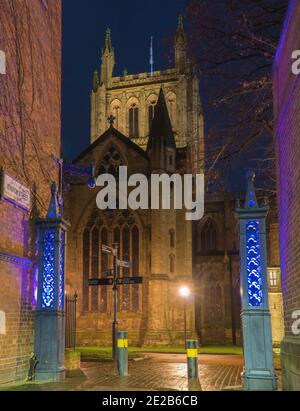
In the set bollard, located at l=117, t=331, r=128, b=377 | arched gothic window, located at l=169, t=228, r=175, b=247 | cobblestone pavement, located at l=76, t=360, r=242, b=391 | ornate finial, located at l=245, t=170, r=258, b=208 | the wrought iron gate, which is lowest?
cobblestone pavement, located at l=76, t=360, r=242, b=391

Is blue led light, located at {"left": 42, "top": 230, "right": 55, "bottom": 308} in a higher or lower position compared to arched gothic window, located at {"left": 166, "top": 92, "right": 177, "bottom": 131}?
lower

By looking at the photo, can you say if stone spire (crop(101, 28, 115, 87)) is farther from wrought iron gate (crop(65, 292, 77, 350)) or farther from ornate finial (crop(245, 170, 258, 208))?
ornate finial (crop(245, 170, 258, 208))

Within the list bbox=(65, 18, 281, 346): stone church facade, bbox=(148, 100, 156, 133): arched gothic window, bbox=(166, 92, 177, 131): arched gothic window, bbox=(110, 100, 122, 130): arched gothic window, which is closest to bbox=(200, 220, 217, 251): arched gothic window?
bbox=(65, 18, 281, 346): stone church facade

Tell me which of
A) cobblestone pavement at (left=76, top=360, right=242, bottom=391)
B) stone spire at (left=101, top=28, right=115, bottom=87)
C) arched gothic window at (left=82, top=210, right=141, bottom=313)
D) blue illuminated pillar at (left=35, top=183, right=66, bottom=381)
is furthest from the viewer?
stone spire at (left=101, top=28, right=115, bottom=87)

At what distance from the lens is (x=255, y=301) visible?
33.9 ft

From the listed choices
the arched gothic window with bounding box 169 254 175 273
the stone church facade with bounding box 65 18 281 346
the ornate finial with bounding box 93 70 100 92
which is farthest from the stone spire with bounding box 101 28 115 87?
the arched gothic window with bounding box 169 254 175 273

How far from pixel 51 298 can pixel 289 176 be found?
6.19 meters

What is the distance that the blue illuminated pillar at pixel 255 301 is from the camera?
993cm

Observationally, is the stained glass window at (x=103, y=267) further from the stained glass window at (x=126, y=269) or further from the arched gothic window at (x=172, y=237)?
the arched gothic window at (x=172, y=237)

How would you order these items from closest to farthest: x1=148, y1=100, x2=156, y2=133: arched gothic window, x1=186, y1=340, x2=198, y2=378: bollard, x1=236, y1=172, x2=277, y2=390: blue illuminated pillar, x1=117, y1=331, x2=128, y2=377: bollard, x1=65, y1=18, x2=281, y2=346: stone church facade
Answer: x1=236, y1=172, x2=277, y2=390: blue illuminated pillar
x1=186, y1=340, x2=198, y2=378: bollard
x1=117, y1=331, x2=128, y2=377: bollard
x1=65, y1=18, x2=281, y2=346: stone church facade
x1=148, y1=100, x2=156, y2=133: arched gothic window

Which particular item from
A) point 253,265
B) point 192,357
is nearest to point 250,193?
point 253,265

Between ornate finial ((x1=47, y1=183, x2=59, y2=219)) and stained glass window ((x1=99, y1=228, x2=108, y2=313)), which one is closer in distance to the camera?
ornate finial ((x1=47, y1=183, x2=59, y2=219))

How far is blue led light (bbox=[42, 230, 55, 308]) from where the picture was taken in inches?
478

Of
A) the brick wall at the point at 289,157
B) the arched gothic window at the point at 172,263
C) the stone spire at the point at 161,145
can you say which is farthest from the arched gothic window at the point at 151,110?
the brick wall at the point at 289,157
